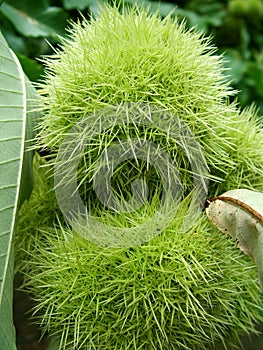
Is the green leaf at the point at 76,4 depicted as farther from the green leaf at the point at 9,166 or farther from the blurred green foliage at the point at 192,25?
the green leaf at the point at 9,166

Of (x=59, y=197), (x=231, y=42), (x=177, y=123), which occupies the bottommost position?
(x=59, y=197)

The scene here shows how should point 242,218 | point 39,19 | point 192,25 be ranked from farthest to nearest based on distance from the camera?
1. point 192,25
2. point 39,19
3. point 242,218

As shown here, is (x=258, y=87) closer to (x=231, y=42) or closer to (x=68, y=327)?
(x=231, y=42)

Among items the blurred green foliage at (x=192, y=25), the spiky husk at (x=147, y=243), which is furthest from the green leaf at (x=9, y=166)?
the blurred green foliage at (x=192, y=25)

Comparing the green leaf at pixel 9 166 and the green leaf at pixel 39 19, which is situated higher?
the green leaf at pixel 39 19

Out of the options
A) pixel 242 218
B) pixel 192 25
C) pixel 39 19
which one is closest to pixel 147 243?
pixel 242 218

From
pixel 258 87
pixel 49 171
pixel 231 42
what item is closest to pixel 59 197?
pixel 49 171

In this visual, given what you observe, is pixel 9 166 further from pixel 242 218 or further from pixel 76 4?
pixel 76 4
